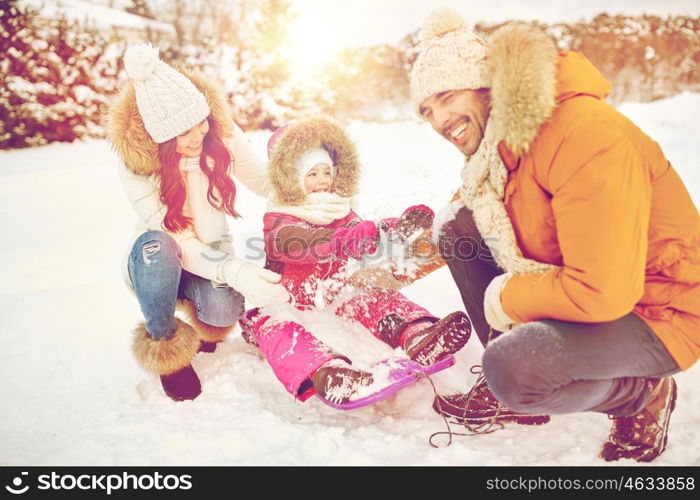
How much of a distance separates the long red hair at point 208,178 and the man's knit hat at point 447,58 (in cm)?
91

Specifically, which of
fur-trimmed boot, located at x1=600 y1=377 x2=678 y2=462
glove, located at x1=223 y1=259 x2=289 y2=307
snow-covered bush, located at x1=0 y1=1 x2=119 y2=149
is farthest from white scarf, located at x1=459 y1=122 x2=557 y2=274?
snow-covered bush, located at x1=0 y1=1 x2=119 y2=149

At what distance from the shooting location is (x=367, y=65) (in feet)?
20.3

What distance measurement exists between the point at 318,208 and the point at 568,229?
117cm

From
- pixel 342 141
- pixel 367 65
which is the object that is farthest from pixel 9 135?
pixel 342 141

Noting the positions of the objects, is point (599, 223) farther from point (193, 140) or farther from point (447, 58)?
point (193, 140)

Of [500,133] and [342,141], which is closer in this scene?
[500,133]

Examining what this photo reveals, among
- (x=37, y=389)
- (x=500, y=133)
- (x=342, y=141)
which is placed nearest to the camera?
(x=500, y=133)

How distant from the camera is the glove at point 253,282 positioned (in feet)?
5.77

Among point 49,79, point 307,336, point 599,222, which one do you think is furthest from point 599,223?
point 49,79

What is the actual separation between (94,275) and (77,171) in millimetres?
2124

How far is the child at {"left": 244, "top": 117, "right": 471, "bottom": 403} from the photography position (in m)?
1.66

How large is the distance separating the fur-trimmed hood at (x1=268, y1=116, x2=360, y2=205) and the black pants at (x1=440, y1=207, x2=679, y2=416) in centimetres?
113
